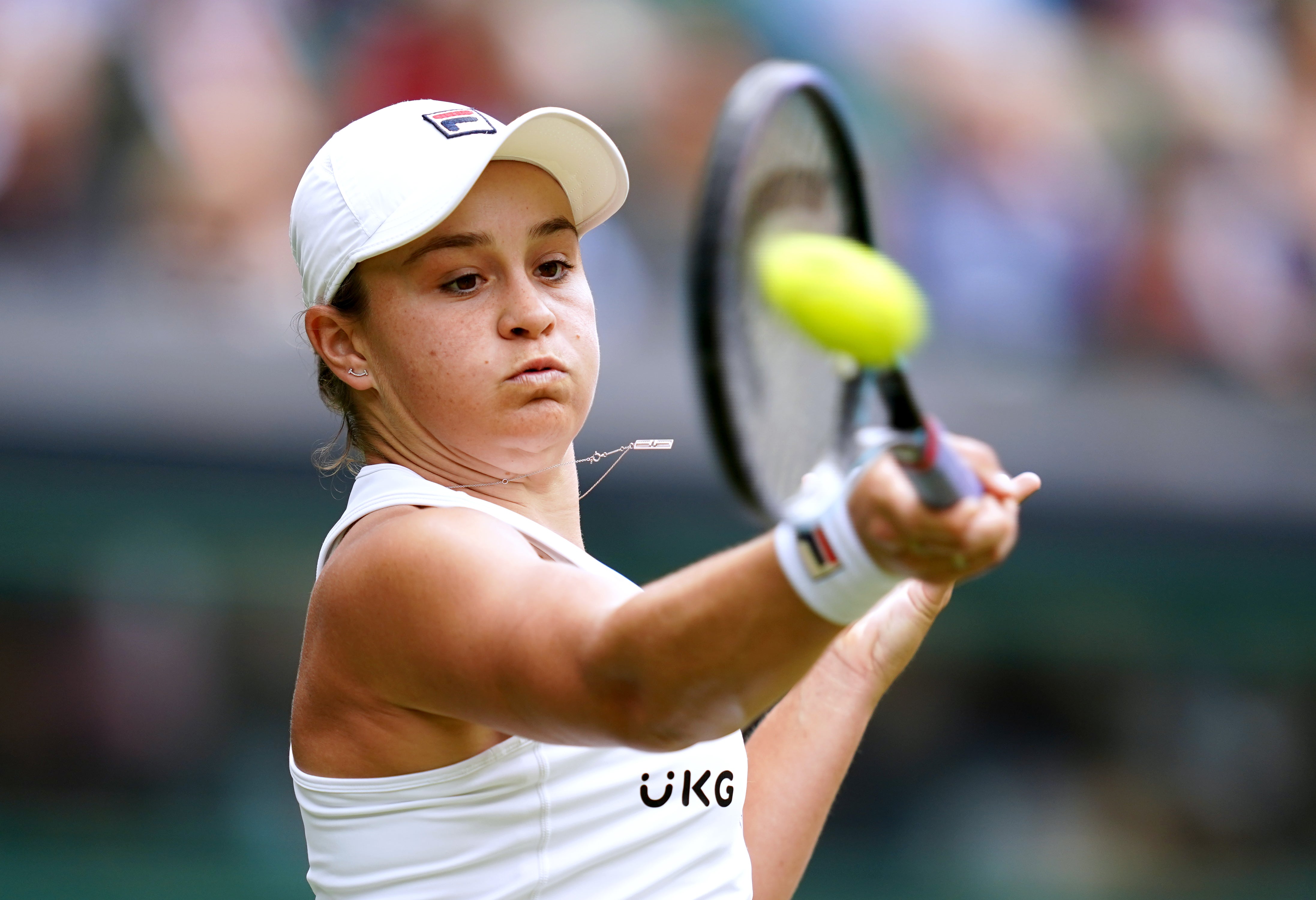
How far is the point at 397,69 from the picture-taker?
562cm

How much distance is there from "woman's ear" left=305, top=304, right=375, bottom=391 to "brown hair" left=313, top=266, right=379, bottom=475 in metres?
0.02

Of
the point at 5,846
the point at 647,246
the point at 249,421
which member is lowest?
the point at 5,846

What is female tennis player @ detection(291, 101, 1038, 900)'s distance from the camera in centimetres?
130

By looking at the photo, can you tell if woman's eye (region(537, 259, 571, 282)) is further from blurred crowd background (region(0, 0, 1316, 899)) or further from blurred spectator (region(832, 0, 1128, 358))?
blurred spectator (region(832, 0, 1128, 358))

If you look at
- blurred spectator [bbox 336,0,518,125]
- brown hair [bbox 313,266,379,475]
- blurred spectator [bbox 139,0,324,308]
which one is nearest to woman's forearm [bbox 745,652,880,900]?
brown hair [bbox 313,266,379,475]

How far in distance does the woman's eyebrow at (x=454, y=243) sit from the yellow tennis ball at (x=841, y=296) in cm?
50

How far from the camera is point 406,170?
177 centimetres

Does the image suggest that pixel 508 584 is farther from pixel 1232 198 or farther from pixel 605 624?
pixel 1232 198

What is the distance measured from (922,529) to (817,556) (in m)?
0.09

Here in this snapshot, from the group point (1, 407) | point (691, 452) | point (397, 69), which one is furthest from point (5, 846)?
point (397, 69)

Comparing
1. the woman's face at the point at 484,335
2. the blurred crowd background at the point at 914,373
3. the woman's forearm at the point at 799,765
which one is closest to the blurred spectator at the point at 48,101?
the blurred crowd background at the point at 914,373

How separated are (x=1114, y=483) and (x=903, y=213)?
1332 mm

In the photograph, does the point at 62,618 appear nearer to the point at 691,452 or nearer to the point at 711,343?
the point at 691,452

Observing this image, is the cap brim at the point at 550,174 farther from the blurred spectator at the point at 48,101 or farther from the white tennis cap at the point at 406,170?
the blurred spectator at the point at 48,101
